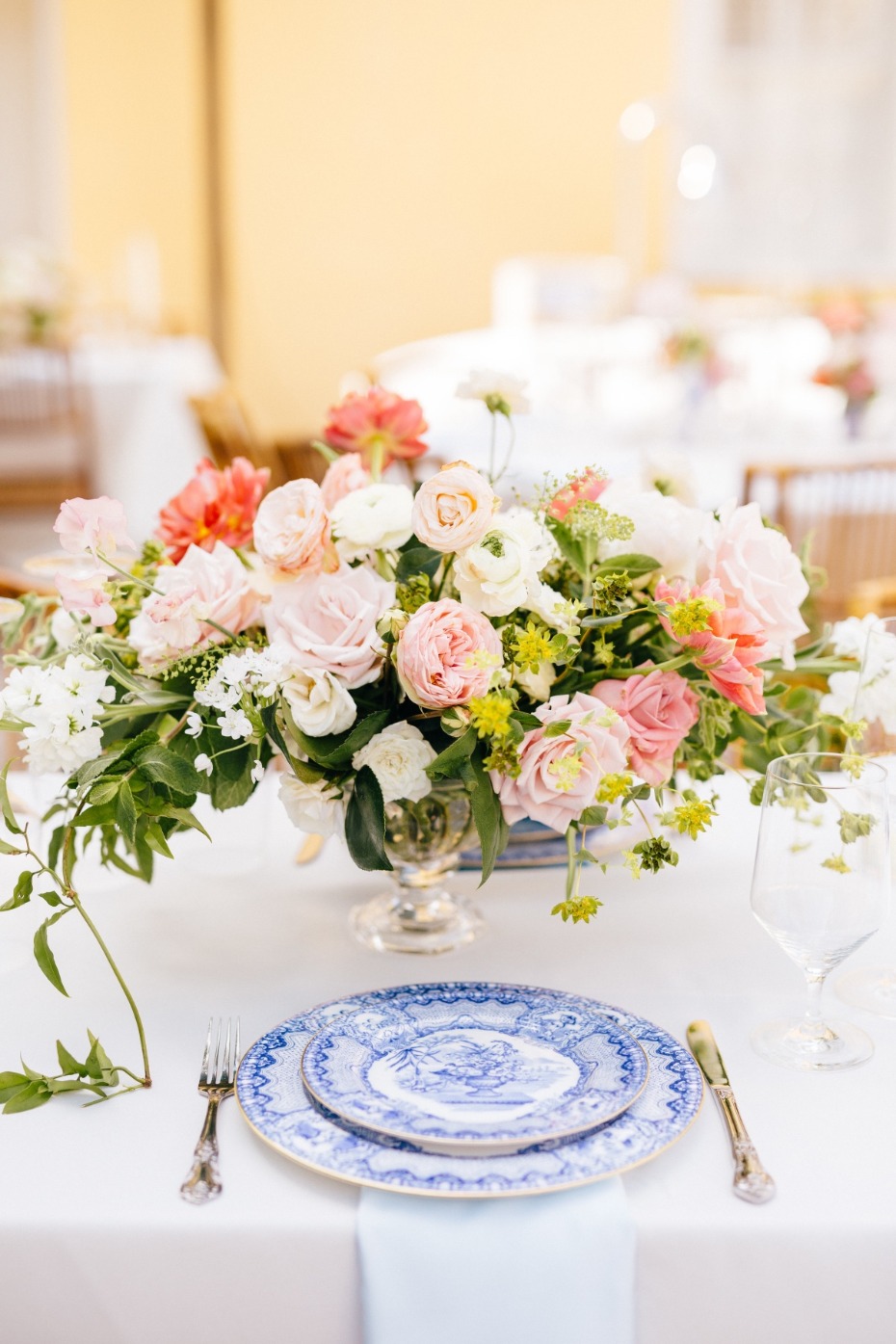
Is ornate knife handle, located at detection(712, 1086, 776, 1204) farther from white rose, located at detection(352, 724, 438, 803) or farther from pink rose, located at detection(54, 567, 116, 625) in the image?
pink rose, located at detection(54, 567, 116, 625)

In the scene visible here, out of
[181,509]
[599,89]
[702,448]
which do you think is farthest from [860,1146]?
[599,89]

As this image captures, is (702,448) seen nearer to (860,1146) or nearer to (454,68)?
(860,1146)

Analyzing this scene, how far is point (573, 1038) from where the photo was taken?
878 millimetres

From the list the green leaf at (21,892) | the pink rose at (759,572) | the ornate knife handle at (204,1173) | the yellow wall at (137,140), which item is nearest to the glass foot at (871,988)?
the pink rose at (759,572)

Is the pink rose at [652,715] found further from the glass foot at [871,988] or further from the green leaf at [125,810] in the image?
the green leaf at [125,810]

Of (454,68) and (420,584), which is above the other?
(454,68)

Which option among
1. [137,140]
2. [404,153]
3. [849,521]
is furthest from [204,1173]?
[137,140]

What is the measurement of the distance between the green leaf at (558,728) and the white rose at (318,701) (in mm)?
128

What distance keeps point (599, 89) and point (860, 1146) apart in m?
5.87

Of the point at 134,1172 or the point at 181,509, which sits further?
the point at 181,509

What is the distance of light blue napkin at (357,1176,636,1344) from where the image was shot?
725mm

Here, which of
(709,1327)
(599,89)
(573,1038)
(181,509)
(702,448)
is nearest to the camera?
(709,1327)

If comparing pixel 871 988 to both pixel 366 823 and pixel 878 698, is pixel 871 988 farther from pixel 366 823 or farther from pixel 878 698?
pixel 366 823

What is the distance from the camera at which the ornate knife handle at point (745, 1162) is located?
76cm
